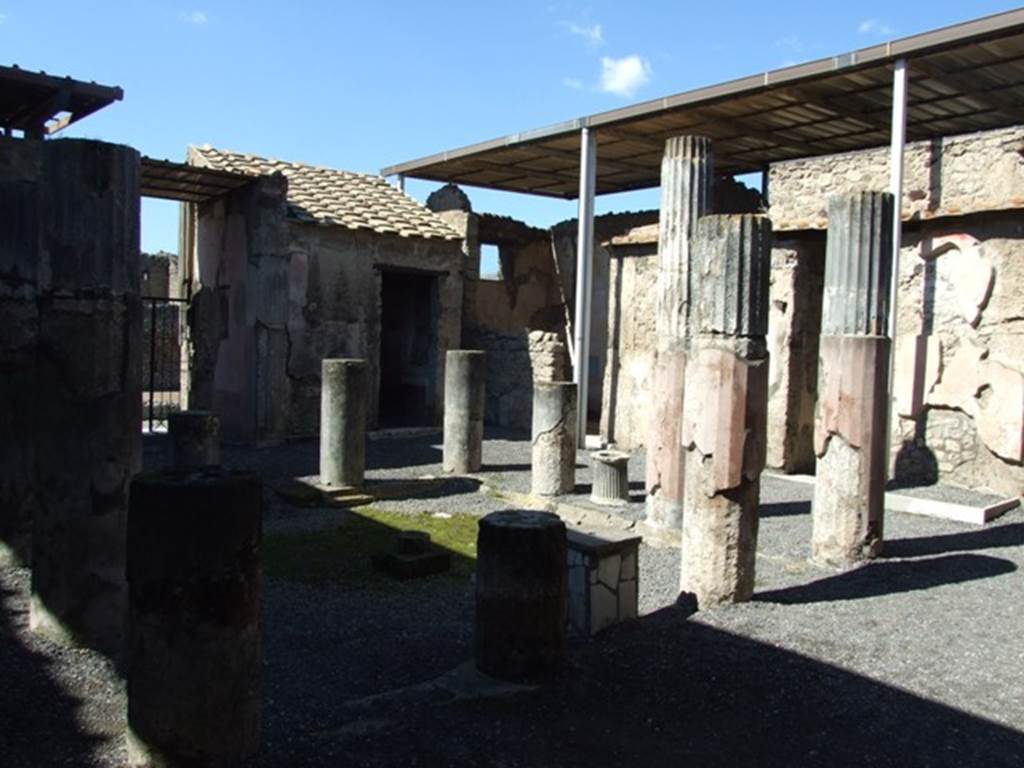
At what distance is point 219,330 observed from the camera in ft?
41.0

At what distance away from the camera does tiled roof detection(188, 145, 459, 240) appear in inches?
491

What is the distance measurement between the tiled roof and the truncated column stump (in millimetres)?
8715

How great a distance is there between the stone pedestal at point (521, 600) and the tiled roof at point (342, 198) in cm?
872

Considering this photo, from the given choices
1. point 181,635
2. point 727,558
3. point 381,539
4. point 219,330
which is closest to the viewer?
point 181,635

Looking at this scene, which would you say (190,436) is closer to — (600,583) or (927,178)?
(600,583)

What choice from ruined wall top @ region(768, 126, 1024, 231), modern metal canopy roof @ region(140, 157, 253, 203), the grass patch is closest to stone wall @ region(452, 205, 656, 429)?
modern metal canopy roof @ region(140, 157, 253, 203)

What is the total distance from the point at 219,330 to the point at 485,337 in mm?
4376

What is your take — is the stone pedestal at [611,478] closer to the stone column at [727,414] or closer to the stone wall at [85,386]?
the stone column at [727,414]

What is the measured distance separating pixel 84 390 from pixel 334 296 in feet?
27.5

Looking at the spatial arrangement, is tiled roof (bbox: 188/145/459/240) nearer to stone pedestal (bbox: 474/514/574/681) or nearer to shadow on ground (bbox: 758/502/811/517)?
shadow on ground (bbox: 758/502/811/517)

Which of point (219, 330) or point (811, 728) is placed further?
point (219, 330)

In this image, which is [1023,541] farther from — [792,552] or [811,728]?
[811,728]

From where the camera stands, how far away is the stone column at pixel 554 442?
9336 millimetres

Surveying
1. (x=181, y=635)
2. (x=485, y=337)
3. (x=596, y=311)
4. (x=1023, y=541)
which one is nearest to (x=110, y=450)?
(x=181, y=635)
